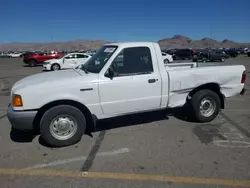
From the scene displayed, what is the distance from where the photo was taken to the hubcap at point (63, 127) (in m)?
4.00

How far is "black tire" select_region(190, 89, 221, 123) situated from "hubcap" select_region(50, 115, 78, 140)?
2.63m

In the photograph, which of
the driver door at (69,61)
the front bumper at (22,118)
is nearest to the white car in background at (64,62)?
the driver door at (69,61)

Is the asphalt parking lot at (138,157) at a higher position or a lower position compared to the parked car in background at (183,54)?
lower

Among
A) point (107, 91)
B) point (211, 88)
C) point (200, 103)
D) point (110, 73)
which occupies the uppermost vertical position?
point (110, 73)

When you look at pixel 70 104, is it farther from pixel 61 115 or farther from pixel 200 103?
pixel 200 103

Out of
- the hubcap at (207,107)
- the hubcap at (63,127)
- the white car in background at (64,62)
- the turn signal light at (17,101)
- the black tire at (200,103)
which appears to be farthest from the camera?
the white car in background at (64,62)

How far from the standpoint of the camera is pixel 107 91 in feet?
13.6

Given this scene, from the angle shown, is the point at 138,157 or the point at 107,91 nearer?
the point at 138,157

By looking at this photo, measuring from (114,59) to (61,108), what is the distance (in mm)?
1323

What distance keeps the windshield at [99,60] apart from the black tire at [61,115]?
898 millimetres

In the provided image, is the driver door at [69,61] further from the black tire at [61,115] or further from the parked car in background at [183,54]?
the parked car in background at [183,54]

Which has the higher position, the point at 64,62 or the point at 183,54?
the point at 183,54

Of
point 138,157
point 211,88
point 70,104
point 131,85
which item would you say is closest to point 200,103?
point 211,88

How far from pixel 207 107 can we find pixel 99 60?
107 inches
